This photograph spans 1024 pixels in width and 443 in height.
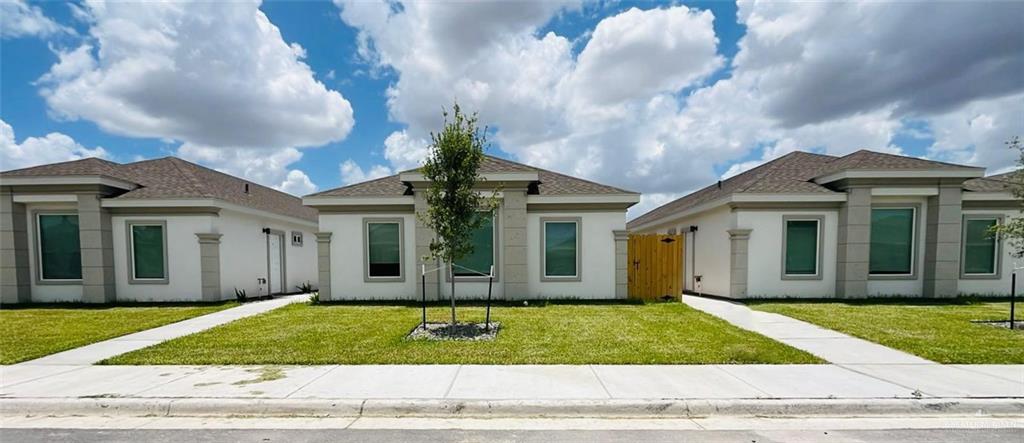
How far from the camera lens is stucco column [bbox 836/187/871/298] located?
12305 mm

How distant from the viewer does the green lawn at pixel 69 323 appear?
284 inches

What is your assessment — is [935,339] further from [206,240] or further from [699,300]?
[206,240]

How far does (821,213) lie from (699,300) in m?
4.68

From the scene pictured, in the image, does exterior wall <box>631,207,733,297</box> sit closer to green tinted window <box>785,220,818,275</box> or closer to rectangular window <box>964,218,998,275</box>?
green tinted window <box>785,220,818,275</box>

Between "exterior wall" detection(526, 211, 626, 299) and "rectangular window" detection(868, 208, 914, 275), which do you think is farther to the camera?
"rectangular window" detection(868, 208, 914, 275)

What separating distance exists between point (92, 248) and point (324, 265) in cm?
710

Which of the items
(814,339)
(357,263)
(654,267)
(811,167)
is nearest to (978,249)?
(811,167)

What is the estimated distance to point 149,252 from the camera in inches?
503

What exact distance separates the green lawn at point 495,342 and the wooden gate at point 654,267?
2.49m

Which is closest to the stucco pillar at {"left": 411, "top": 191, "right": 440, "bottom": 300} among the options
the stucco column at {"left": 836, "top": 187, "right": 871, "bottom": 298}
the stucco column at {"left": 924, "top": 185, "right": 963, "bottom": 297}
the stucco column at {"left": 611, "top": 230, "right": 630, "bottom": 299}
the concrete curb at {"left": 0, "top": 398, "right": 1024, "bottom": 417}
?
the stucco column at {"left": 611, "top": 230, "right": 630, "bottom": 299}

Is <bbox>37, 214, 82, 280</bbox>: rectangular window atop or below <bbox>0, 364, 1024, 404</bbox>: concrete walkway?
atop

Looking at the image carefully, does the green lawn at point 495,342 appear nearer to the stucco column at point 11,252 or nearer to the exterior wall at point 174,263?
the exterior wall at point 174,263

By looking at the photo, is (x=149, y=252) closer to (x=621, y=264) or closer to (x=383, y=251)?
(x=383, y=251)

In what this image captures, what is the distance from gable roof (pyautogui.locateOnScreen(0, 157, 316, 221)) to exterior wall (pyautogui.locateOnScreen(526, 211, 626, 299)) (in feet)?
33.4
